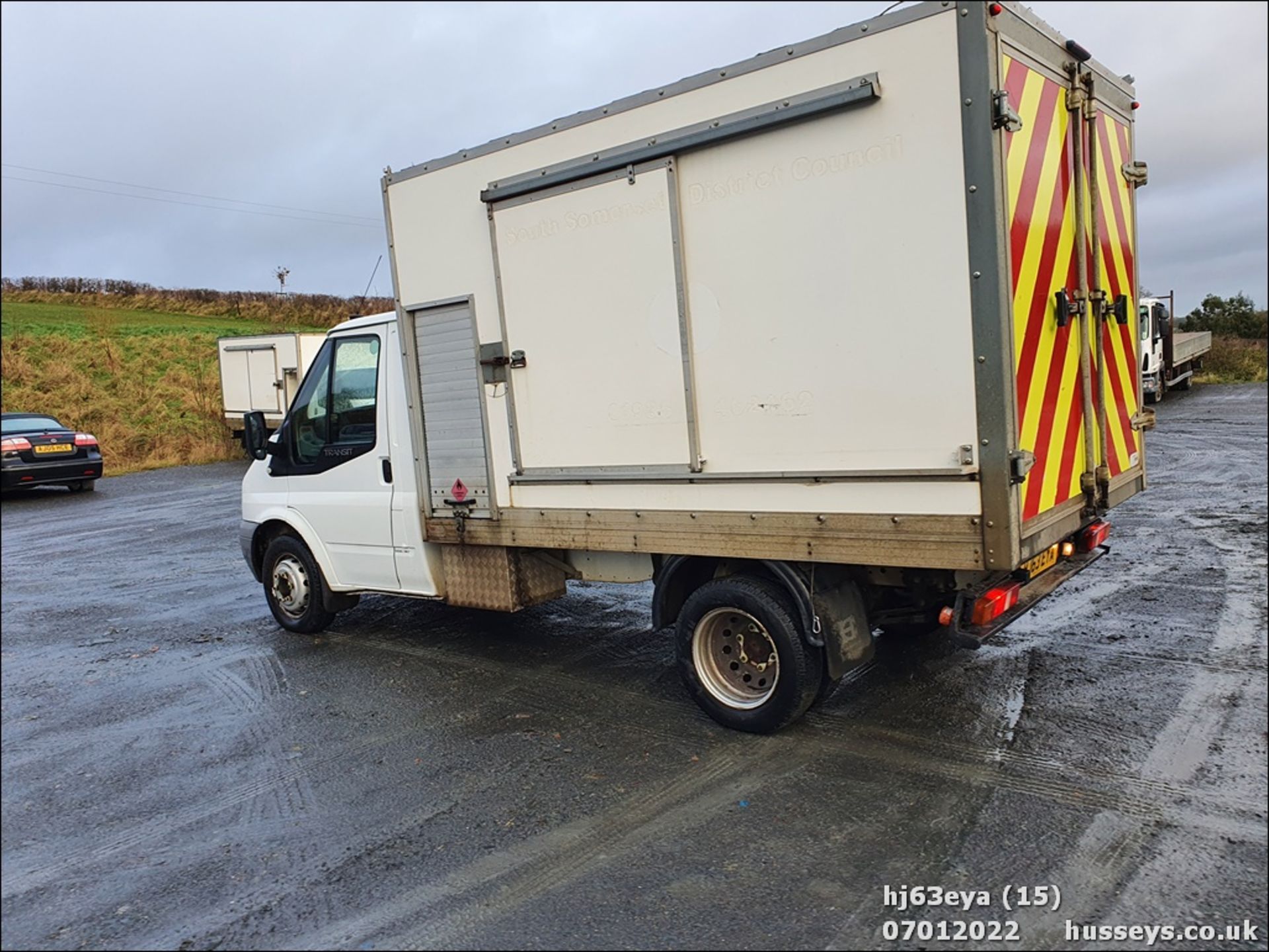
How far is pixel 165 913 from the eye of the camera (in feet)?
10.9

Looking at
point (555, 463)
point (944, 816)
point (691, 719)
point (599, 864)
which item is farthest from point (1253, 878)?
point (555, 463)

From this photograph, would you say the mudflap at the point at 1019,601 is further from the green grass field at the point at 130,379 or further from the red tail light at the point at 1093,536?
the green grass field at the point at 130,379

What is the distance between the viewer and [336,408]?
21.7 feet

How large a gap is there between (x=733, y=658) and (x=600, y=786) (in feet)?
3.34

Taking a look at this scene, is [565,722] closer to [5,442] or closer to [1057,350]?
[1057,350]

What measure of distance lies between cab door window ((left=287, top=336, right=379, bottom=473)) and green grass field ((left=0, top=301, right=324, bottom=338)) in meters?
0.49

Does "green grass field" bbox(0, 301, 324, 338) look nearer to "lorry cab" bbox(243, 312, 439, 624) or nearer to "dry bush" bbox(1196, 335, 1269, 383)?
"lorry cab" bbox(243, 312, 439, 624)

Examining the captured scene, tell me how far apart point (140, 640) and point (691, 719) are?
193 inches

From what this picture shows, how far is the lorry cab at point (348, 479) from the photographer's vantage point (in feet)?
20.5

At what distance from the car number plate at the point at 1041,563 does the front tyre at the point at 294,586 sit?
4977 mm

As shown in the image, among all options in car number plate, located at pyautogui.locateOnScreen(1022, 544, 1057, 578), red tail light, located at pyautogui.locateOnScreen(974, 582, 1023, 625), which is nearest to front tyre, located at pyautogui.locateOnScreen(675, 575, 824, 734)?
red tail light, located at pyautogui.locateOnScreen(974, 582, 1023, 625)

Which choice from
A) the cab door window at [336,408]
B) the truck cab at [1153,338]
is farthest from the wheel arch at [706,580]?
the truck cab at [1153,338]

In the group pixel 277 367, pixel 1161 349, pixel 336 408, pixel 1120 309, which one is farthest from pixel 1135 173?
pixel 1161 349

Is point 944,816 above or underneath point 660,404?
underneath
